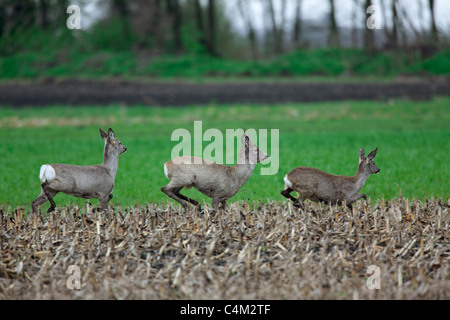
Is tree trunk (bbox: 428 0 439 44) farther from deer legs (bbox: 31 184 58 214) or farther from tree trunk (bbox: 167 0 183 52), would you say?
deer legs (bbox: 31 184 58 214)

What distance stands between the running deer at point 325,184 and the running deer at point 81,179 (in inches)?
98.3

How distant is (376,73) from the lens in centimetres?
3356

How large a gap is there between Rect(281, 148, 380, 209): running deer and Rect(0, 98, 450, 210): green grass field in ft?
3.96

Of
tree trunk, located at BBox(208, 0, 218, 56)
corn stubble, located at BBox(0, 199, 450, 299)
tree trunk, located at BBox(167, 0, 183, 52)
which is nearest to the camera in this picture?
corn stubble, located at BBox(0, 199, 450, 299)

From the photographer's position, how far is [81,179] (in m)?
8.73

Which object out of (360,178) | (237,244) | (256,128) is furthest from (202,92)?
(237,244)

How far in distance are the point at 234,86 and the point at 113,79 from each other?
23.5 ft

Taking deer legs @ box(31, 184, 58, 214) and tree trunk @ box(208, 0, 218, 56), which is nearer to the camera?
deer legs @ box(31, 184, 58, 214)

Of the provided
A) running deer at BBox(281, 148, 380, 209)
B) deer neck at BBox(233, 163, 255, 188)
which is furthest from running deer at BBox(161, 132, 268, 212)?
running deer at BBox(281, 148, 380, 209)

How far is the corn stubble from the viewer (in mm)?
6086

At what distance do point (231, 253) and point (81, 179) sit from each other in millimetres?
2699

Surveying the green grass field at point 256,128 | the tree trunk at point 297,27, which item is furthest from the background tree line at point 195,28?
the green grass field at point 256,128

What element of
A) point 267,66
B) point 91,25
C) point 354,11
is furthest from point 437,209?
point 91,25

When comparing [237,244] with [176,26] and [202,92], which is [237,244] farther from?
[176,26]
